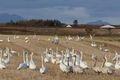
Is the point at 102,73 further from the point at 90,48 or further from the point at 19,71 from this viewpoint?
the point at 90,48

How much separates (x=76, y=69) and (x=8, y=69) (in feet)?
12.2

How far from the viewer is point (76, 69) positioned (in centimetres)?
2484

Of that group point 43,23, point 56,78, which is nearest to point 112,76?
point 56,78

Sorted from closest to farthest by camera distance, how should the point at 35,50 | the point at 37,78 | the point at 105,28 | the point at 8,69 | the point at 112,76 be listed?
the point at 37,78, the point at 112,76, the point at 8,69, the point at 35,50, the point at 105,28

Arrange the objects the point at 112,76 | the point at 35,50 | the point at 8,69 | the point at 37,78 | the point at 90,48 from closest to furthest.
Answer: the point at 37,78 → the point at 112,76 → the point at 8,69 → the point at 35,50 → the point at 90,48

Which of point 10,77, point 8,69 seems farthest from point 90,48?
point 10,77

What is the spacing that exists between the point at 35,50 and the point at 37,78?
926 inches

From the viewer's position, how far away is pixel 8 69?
85.0 feet

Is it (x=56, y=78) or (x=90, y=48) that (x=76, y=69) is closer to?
(x=56, y=78)

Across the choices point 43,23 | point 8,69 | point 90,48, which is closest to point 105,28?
point 43,23

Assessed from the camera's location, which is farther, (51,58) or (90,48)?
(90,48)

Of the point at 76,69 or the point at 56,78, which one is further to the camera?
the point at 76,69

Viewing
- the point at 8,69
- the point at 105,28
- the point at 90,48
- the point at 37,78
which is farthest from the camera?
the point at 105,28

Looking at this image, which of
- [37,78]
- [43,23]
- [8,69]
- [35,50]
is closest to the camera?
[37,78]
